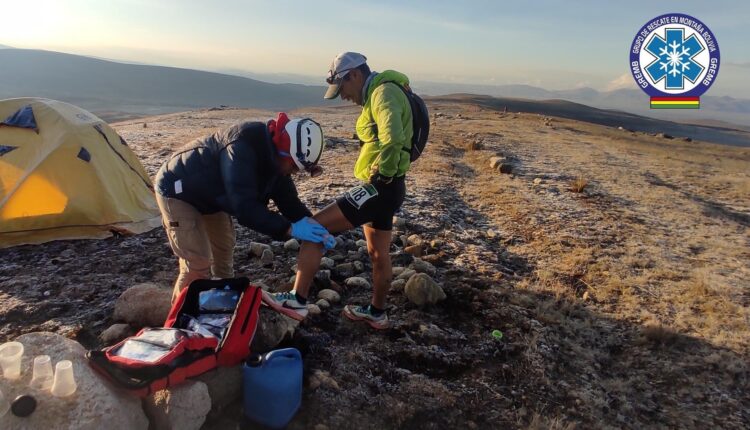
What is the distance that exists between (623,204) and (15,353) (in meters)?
10.8

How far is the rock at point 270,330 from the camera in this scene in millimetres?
4031

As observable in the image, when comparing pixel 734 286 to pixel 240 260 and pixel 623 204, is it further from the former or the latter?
pixel 240 260

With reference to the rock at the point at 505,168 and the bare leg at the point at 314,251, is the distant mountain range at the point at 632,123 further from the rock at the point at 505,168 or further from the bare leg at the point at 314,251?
the bare leg at the point at 314,251

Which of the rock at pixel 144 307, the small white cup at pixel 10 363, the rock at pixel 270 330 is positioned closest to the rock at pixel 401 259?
the rock at pixel 270 330

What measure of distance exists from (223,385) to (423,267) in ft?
11.8

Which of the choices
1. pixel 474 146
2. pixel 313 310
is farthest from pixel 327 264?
pixel 474 146

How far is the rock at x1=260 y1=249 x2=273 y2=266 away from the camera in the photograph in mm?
6414

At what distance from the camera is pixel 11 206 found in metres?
6.76

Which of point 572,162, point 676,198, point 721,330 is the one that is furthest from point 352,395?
point 572,162

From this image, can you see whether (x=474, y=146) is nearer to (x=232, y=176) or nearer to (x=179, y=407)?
(x=232, y=176)

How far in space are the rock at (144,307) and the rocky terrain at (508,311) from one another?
316mm

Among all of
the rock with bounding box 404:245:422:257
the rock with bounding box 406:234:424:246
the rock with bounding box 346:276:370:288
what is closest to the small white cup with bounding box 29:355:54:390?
the rock with bounding box 346:276:370:288

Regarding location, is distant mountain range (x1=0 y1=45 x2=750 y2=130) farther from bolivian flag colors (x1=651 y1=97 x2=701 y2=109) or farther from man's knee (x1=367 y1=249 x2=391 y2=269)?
man's knee (x1=367 y1=249 x2=391 y2=269)

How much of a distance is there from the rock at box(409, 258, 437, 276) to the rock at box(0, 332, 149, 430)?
13.3ft
